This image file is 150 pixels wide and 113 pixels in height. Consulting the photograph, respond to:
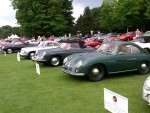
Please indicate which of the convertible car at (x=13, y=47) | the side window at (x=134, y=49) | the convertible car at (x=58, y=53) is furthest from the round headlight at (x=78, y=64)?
the convertible car at (x=13, y=47)

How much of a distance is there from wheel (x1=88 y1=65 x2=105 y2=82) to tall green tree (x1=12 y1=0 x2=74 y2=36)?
43611 mm

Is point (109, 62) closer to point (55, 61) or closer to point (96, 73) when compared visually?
point (96, 73)

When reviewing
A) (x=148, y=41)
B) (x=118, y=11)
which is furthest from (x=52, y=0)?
(x=148, y=41)

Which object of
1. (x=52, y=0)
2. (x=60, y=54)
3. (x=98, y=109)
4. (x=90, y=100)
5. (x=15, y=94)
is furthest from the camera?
(x=52, y=0)

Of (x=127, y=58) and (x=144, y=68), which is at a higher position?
(x=127, y=58)

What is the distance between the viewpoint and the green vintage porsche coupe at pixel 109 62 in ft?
30.2

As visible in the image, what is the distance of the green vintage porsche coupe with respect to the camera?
30.2 ft

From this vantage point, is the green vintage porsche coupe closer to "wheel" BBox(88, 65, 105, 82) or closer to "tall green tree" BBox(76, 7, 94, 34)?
"wheel" BBox(88, 65, 105, 82)

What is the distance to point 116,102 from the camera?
171 inches

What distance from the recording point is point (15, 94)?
26.5 feet

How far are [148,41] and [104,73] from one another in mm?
8574

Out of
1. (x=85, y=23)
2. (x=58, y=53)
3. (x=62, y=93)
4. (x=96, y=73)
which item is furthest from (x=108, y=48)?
(x=85, y=23)

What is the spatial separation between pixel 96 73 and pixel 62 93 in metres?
1.93

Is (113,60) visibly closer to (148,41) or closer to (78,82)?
(78,82)
